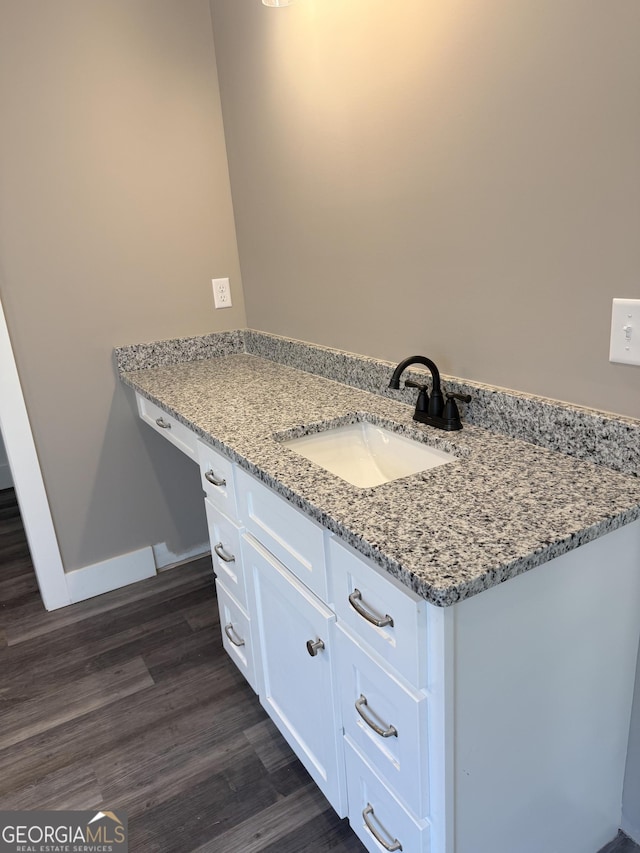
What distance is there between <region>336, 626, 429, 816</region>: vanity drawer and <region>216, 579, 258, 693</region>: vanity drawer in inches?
20.7

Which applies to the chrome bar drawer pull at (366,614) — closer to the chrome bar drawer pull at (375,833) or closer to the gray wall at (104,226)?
the chrome bar drawer pull at (375,833)

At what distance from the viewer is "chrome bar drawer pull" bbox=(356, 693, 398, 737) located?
1022 mm

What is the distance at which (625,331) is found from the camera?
1098mm

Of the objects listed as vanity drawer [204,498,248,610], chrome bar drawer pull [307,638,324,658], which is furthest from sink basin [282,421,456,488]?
chrome bar drawer pull [307,638,324,658]

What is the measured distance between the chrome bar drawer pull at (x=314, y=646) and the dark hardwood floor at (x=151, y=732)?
1.71 ft

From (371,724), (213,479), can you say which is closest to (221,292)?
(213,479)

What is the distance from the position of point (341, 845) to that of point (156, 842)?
16.9 inches

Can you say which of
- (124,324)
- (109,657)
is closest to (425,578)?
(109,657)

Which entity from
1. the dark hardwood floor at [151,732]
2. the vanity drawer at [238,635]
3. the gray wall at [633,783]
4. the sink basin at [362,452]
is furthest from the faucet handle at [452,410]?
the dark hardwood floor at [151,732]

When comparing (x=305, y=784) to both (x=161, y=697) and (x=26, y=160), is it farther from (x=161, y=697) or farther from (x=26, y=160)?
(x=26, y=160)

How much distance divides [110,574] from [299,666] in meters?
1.36

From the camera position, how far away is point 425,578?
0.85m

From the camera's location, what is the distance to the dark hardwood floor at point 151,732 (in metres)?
1.46

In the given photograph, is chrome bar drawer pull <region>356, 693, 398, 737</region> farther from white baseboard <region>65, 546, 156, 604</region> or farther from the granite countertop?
white baseboard <region>65, 546, 156, 604</region>
